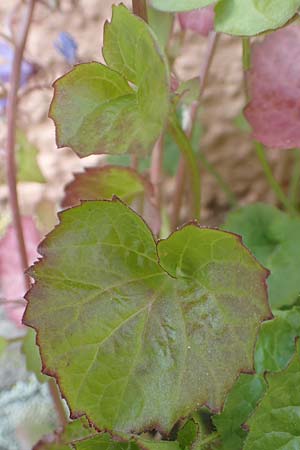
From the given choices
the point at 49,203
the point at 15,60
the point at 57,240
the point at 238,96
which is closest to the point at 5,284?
the point at 49,203

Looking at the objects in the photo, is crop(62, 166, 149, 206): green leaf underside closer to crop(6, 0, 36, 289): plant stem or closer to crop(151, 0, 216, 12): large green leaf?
crop(6, 0, 36, 289): plant stem

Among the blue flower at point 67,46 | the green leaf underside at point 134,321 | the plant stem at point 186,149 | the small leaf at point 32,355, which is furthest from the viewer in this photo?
the blue flower at point 67,46

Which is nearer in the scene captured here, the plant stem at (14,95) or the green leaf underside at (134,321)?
the green leaf underside at (134,321)

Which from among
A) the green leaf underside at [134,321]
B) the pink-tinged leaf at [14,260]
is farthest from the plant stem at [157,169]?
the green leaf underside at [134,321]

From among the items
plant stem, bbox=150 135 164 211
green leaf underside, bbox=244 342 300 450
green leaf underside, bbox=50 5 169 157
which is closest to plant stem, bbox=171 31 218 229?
plant stem, bbox=150 135 164 211

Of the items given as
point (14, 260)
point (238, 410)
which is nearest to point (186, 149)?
point (238, 410)

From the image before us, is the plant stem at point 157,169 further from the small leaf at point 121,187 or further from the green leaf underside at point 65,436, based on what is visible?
the green leaf underside at point 65,436

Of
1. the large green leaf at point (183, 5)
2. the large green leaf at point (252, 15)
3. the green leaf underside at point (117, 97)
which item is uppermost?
the large green leaf at point (183, 5)

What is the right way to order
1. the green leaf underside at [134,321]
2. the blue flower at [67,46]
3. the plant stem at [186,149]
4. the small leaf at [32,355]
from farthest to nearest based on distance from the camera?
1. the blue flower at [67,46]
2. the small leaf at [32,355]
3. the plant stem at [186,149]
4. the green leaf underside at [134,321]
